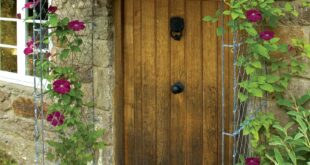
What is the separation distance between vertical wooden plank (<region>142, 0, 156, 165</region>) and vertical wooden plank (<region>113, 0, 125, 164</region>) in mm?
246

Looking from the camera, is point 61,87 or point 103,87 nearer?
point 61,87

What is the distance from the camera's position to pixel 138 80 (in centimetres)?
502

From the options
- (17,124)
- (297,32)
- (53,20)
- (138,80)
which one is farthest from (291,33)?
(17,124)

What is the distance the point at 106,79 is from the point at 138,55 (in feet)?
1.29

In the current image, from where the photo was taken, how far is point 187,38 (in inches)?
183

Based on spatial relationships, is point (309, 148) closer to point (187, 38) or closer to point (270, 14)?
point (270, 14)

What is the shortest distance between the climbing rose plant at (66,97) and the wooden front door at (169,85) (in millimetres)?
406

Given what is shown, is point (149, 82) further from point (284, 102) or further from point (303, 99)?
point (303, 99)

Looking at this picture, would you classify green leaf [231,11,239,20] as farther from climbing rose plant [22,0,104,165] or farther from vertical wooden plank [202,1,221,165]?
climbing rose plant [22,0,104,165]

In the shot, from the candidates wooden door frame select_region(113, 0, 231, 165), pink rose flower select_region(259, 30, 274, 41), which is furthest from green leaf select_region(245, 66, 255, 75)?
wooden door frame select_region(113, 0, 231, 165)

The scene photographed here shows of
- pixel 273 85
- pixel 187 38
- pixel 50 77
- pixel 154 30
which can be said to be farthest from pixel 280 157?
pixel 50 77

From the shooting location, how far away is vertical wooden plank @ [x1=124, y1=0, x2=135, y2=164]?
5.02 meters

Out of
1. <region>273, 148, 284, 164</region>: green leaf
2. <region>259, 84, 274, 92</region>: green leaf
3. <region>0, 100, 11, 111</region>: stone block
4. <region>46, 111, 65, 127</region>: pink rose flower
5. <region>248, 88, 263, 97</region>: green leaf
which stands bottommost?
<region>273, 148, 284, 164</region>: green leaf

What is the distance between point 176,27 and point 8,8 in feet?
8.59
